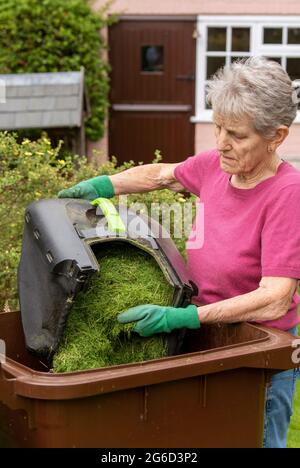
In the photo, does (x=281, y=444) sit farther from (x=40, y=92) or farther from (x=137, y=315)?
(x=40, y=92)

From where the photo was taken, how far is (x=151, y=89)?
10.2m

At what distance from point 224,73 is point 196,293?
72 centimetres

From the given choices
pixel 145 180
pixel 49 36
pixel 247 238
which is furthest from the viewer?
pixel 49 36

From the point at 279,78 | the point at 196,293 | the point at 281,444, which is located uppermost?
the point at 279,78

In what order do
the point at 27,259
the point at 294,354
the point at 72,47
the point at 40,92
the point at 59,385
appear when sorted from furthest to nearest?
the point at 72,47, the point at 40,92, the point at 27,259, the point at 294,354, the point at 59,385

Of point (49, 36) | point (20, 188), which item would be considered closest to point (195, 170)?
point (20, 188)

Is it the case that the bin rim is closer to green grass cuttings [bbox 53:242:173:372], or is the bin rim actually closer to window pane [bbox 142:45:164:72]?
green grass cuttings [bbox 53:242:173:372]

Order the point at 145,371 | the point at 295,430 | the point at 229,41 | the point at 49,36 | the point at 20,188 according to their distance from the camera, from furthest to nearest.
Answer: the point at 229,41, the point at 49,36, the point at 20,188, the point at 295,430, the point at 145,371

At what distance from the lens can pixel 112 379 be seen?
2.18m

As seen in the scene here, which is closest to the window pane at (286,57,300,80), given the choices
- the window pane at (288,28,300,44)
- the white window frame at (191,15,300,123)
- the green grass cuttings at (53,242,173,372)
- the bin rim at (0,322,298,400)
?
the white window frame at (191,15,300,123)

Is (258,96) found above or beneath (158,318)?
above

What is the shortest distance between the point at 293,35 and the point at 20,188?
6.28 m

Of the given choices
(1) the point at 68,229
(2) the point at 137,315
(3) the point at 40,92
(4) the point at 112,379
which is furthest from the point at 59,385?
(3) the point at 40,92

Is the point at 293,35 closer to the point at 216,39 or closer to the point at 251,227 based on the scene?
the point at 216,39
